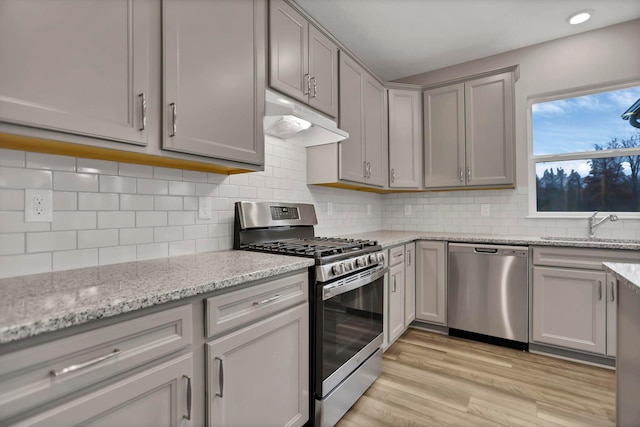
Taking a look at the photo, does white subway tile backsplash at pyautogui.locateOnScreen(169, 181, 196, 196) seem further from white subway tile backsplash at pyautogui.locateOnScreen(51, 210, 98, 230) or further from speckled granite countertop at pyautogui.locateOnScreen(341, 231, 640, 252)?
speckled granite countertop at pyautogui.locateOnScreen(341, 231, 640, 252)

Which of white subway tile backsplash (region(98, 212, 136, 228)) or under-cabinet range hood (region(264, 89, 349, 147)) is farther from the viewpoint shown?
under-cabinet range hood (region(264, 89, 349, 147))

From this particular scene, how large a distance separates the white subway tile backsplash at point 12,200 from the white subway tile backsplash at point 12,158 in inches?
4.0

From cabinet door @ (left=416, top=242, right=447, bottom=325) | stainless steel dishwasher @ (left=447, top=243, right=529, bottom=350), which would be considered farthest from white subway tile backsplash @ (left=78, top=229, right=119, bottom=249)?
stainless steel dishwasher @ (left=447, top=243, right=529, bottom=350)

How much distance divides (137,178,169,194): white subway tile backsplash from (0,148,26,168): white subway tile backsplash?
0.42 meters

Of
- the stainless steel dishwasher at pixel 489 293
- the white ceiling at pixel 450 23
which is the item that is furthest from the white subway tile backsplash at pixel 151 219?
the stainless steel dishwasher at pixel 489 293

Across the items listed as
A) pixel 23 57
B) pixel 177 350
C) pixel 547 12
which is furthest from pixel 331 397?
pixel 547 12

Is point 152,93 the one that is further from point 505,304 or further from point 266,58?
point 505,304

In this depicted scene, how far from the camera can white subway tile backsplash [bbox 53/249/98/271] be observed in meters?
1.27

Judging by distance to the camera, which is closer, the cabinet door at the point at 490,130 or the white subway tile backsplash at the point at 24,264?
the white subway tile backsplash at the point at 24,264

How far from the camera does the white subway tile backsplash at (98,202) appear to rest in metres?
1.35

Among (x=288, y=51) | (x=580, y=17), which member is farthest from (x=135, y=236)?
(x=580, y=17)

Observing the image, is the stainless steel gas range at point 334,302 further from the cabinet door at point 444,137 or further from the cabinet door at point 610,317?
the cabinet door at point 610,317

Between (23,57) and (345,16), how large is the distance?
89.5 inches

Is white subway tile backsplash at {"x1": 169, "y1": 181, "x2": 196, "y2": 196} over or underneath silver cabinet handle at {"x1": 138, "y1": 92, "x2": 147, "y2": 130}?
underneath
